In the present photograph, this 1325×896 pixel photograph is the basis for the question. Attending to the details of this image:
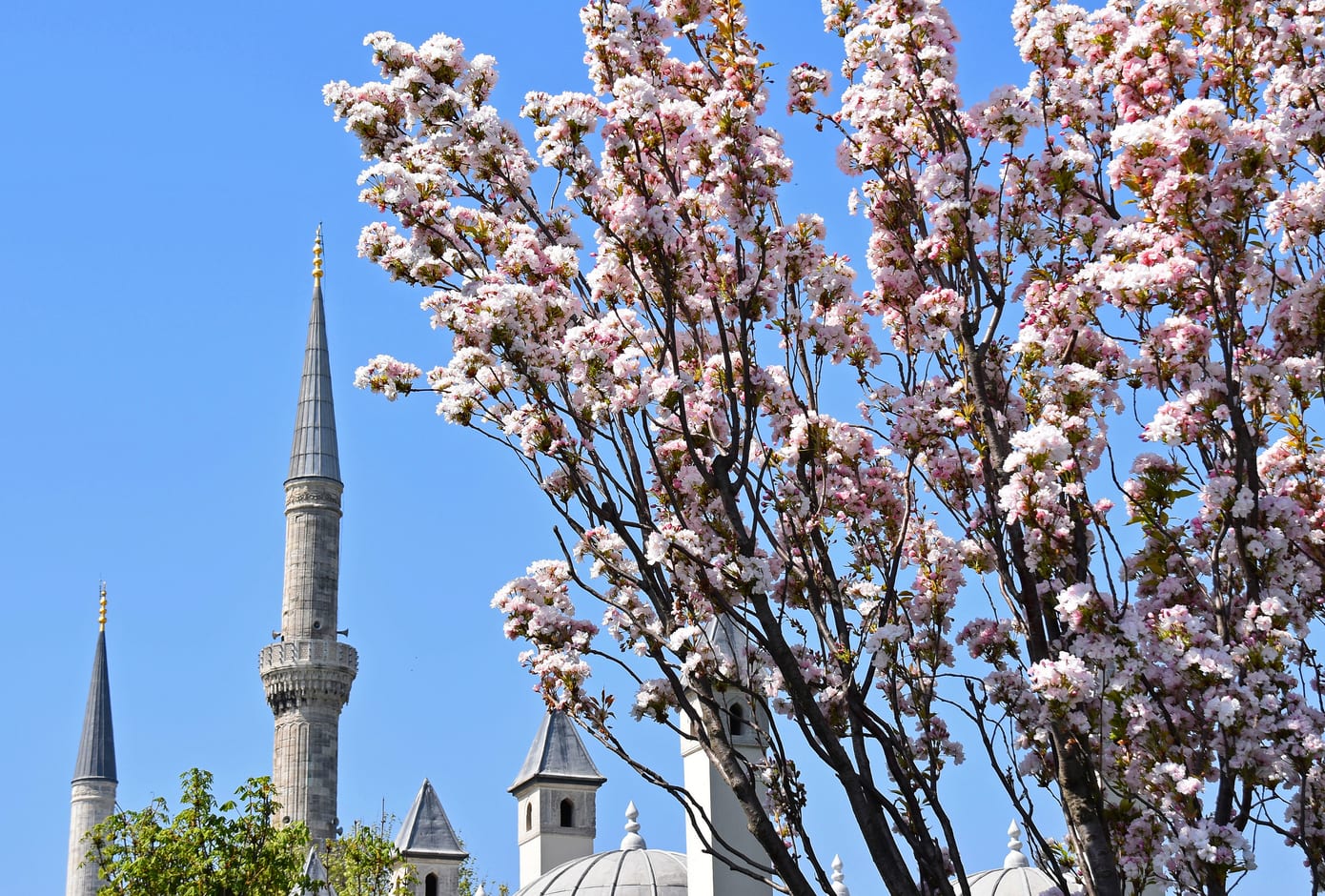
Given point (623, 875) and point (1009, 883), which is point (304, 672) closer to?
point (623, 875)

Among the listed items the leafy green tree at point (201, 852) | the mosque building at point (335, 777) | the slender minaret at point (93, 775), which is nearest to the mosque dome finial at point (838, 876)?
the mosque building at point (335, 777)

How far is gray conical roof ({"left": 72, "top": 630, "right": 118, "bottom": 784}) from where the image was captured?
73688mm

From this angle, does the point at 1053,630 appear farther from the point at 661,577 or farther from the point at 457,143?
the point at 457,143

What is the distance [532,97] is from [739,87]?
102cm

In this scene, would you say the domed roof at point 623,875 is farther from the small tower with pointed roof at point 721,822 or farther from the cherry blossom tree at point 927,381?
the cherry blossom tree at point 927,381

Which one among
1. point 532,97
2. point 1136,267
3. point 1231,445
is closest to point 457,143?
point 532,97

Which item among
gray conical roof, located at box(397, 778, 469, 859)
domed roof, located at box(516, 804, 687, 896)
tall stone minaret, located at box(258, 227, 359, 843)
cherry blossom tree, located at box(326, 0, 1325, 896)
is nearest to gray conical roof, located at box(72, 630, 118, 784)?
tall stone minaret, located at box(258, 227, 359, 843)

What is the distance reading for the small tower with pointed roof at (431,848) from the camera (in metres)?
39.2

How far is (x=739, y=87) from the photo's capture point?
7816 mm

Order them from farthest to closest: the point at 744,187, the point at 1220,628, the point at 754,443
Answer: the point at 754,443 → the point at 744,187 → the point at 1220,628

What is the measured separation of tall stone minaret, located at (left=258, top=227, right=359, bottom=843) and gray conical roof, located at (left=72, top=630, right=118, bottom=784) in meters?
26.5

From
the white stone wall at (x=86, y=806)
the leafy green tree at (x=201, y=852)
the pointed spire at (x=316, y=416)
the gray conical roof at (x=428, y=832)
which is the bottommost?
the leafy green tree at (x=201, y=852)

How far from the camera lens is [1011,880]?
3034 cm

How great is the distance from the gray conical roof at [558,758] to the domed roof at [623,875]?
5.98m
